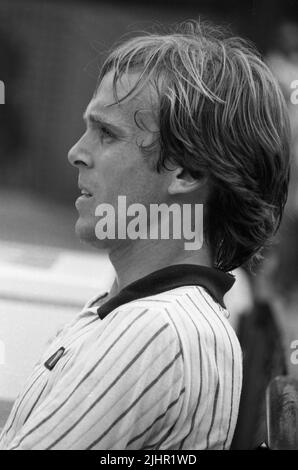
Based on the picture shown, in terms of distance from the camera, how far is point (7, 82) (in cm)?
434

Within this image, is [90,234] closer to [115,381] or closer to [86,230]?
[86,230]

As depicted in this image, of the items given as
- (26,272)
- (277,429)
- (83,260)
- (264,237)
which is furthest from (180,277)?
(83,260)

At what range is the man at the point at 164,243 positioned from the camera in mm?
1105

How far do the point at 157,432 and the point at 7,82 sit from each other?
3.44 metres

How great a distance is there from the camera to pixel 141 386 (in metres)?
1.10

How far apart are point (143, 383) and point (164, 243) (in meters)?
0.26

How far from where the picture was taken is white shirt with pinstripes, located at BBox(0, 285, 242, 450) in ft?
3.61
